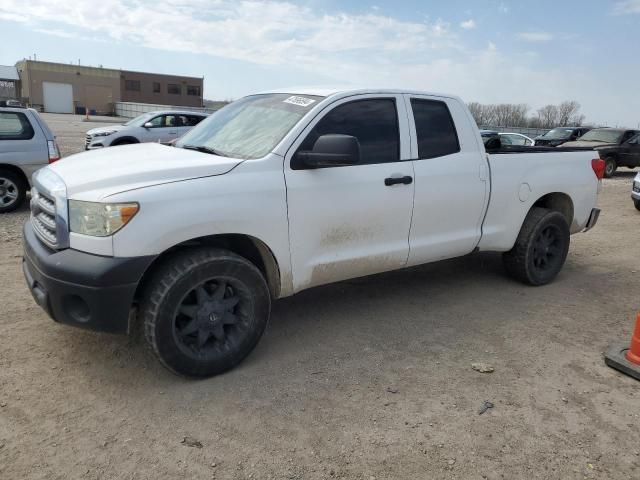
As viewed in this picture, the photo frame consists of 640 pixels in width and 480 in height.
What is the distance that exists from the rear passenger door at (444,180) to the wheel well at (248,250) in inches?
49.7

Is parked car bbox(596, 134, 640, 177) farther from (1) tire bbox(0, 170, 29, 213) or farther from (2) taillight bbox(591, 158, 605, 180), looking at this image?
(1) tire bbox(0, 170, 29, 213)

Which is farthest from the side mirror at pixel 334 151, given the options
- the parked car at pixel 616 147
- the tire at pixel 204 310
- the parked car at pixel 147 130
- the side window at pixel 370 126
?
the parked car at pixel 616 147

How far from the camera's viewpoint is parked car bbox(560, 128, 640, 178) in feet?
54.7

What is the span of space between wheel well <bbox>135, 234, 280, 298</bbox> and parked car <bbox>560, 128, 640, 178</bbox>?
16070 mm

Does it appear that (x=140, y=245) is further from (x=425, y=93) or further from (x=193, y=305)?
(x=425, y=93)

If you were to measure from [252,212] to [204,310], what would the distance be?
693 mm

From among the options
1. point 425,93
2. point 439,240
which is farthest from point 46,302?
point 425,93

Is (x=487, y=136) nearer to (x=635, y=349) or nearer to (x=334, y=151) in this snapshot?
(x=635, y=349)

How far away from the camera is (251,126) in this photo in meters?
3.91

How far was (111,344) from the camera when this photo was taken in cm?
372

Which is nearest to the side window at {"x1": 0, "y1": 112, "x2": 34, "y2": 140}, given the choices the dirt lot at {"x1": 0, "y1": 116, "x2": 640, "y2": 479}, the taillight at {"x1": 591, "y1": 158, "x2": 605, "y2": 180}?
the dirt lot at {"x1": 0, "y1": 116, "x2": 640, "y2": 479}

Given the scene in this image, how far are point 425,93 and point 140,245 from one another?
276 centimetres

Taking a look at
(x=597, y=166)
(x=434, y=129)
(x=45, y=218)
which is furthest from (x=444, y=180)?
(x=45, y=218)

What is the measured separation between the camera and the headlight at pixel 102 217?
286 centimetres
